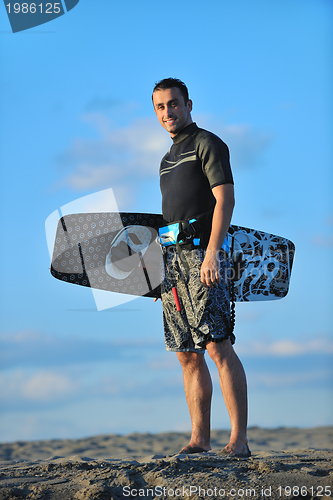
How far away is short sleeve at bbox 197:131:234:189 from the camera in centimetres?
317

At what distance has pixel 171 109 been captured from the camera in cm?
347

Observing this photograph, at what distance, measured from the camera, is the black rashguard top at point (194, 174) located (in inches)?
126

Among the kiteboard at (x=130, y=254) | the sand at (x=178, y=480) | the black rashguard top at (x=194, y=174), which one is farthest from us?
the kiteboard at (x=130, y=254)

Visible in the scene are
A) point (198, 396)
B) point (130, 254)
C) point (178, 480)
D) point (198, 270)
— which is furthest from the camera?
point (130, 254)

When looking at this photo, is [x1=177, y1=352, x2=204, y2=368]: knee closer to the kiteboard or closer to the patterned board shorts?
the patterned board shorts

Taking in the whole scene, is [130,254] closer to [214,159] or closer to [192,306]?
[192,306]

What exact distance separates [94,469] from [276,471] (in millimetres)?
1173

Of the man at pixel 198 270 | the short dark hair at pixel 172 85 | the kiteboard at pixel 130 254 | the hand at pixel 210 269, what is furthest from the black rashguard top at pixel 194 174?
the kiteboard at pixel 130 254

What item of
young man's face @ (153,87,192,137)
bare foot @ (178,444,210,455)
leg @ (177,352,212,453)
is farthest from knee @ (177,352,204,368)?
young man's face @ (153,87,192,137)

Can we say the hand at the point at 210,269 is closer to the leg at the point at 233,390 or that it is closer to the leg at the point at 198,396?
the leg at the point at 233,390

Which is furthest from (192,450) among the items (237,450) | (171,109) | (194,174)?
(171,109)

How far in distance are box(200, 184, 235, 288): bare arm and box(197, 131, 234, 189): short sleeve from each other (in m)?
0.06

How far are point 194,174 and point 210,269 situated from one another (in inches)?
29.9

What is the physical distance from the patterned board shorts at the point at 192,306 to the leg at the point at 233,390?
11 cm
